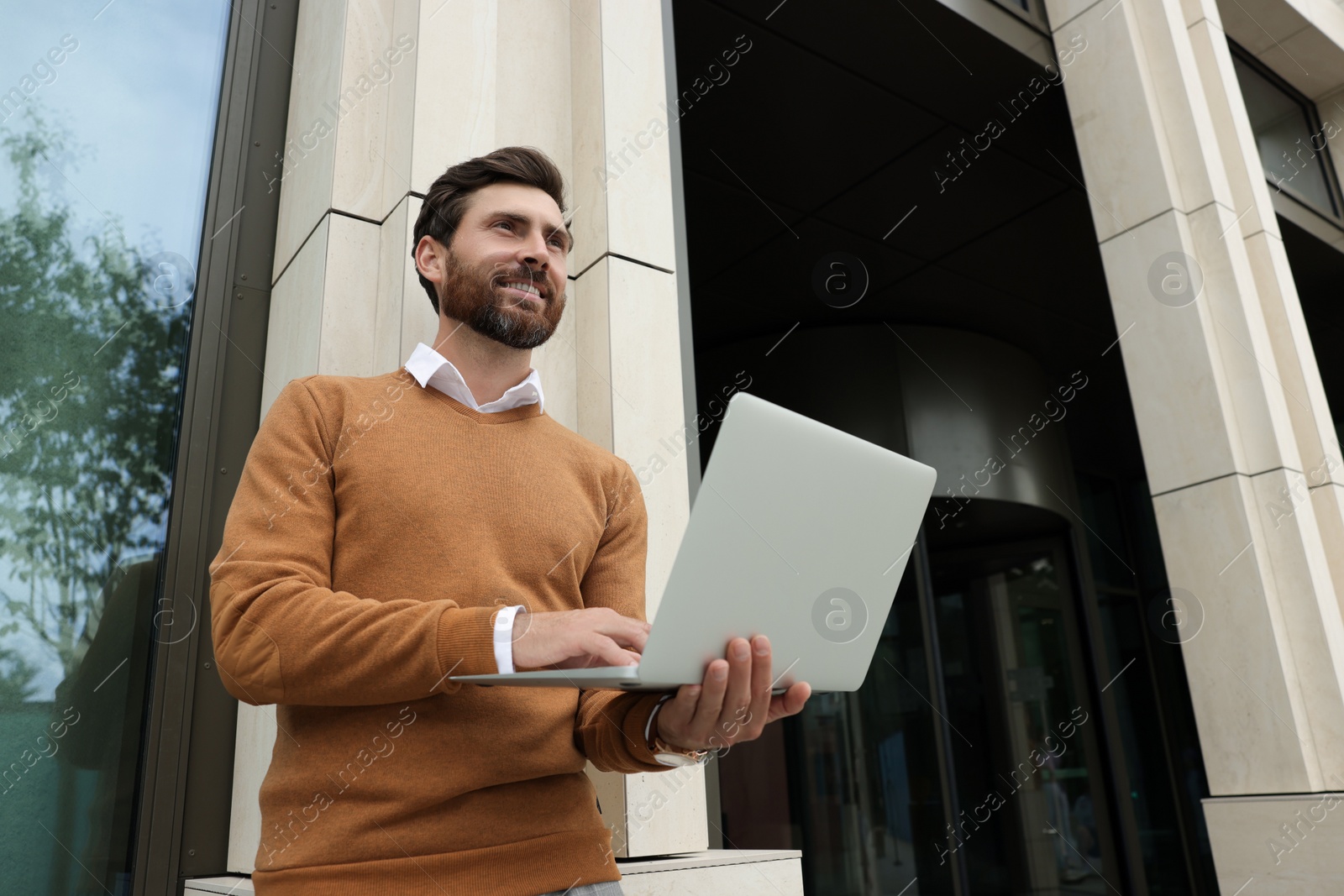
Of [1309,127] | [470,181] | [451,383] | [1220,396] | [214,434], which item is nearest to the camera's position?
[451,383]

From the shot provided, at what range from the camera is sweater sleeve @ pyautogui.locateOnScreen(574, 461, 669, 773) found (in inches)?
61.7

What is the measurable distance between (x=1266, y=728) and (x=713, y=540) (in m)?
3.09

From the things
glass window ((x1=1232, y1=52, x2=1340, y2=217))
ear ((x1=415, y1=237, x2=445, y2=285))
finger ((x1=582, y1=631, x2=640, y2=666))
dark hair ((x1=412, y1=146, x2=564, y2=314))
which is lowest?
finger ((x1=582, y1=631, x2=640, y2=666))

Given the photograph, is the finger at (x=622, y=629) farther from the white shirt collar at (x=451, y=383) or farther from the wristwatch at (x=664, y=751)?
the white shirt collar at (x=451, y=383)

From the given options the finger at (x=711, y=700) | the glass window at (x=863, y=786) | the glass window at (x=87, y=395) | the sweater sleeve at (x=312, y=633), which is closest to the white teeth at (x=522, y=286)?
the sweater sleeve at (x=312, y=633)

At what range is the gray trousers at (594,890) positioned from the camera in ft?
4.92

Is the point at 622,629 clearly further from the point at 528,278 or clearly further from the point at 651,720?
the point at 528,278

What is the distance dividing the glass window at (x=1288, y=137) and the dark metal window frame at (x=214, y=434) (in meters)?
5.07

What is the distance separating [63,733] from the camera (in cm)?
202

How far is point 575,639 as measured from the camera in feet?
4.19

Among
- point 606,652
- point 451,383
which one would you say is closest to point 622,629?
point 606,652

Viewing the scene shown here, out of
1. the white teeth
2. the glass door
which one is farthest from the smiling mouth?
the glass door

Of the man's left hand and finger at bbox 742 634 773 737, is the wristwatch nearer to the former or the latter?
the man's left hand

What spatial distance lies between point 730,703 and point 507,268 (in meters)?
0.97
